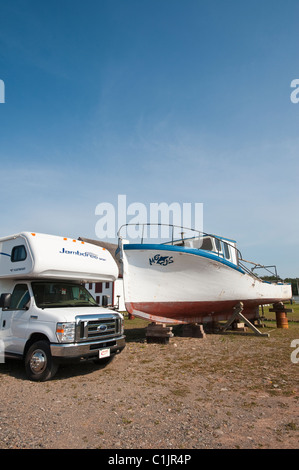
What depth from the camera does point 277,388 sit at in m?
5.92

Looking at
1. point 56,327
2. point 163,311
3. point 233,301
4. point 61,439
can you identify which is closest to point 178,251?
point 163,311

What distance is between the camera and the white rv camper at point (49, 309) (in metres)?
6.30

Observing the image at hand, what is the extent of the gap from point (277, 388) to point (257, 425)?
1994 mm

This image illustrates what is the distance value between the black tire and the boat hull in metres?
4.55

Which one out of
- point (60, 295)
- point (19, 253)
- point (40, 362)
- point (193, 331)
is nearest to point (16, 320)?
point (60, 295)

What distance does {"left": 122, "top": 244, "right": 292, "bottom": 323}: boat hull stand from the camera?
10875 mm

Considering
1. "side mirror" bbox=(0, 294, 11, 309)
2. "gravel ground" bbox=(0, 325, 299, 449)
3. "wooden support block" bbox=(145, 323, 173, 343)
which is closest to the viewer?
"gravel ground" bbox=(0, 325, 299, 449)

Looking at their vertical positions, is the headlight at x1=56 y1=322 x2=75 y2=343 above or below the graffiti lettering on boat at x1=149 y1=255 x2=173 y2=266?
below

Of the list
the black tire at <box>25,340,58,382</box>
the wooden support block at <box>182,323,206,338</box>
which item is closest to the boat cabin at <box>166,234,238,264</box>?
the wooden support block at <box>182,323,206,338</box>

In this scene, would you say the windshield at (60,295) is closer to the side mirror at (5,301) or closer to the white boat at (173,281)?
the side mirror at (5,301)

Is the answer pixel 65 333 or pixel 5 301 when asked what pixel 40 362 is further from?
pixel 5 301

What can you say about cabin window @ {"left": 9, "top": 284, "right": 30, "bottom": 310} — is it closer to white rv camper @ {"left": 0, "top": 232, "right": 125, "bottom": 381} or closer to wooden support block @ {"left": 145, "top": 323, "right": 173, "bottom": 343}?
white rv camper @ {"left": 0, "top": 232, "right": 125, "bottom": 381}

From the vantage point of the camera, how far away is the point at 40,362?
641 centimetres

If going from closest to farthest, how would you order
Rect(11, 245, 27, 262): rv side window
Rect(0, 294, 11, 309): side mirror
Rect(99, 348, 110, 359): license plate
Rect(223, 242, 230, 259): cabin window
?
Rect(99, 348, 110, 359): license plate < Rect(0, 294, 11, 309): side mirror < Rect(11, 245, 27, 262): rv side window < Rect(223, 242, 230, 259): cabin window
